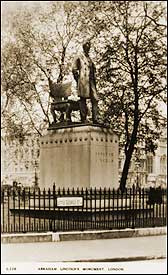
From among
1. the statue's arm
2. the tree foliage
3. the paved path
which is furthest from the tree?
the paved path

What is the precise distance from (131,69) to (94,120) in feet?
1.03

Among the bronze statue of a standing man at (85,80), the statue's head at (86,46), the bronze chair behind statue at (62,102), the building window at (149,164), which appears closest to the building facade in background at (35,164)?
the building window at (149,164)

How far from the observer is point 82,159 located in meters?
3.00

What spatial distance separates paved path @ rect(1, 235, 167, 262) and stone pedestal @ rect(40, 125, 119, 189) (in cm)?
30

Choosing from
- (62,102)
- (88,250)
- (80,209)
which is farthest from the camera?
(62,102)

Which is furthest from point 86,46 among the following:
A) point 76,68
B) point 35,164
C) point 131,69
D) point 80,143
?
point 35,164

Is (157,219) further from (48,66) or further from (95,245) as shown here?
(48,66)

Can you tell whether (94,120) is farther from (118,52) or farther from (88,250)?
(88,250)

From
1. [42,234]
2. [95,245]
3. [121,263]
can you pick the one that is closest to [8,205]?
[42,234]

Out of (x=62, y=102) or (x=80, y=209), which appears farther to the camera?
(x=62, y=102)

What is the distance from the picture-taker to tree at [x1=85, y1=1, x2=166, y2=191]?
118 inches

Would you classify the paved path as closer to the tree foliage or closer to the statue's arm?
the tree foliage

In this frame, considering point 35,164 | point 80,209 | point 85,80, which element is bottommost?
point 80,209

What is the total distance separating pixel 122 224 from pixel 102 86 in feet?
2.28
